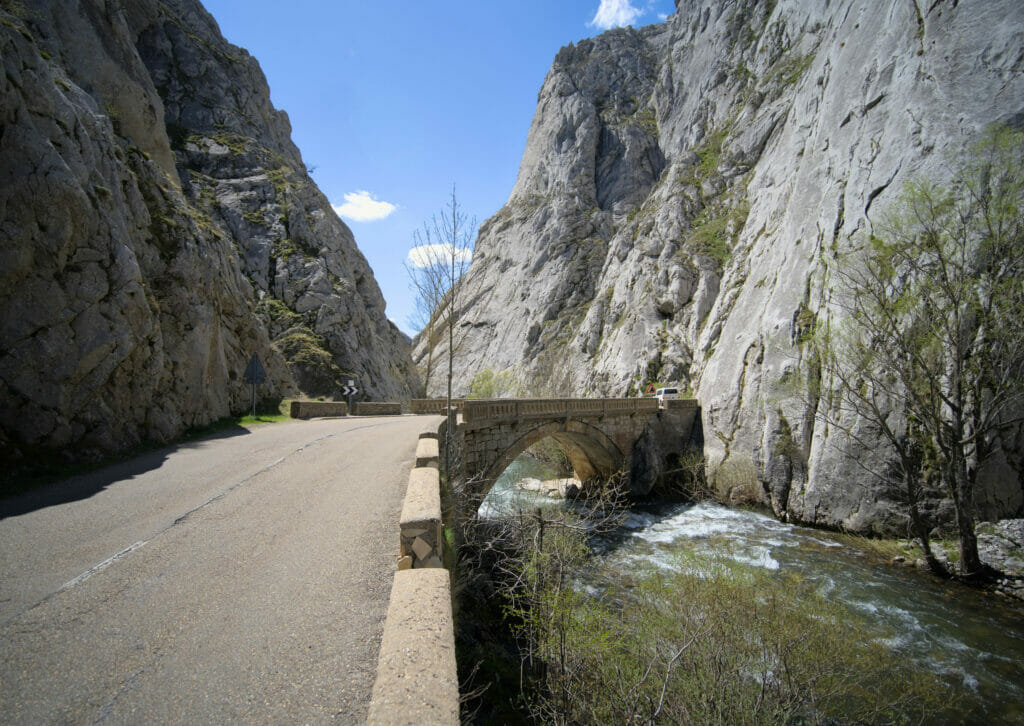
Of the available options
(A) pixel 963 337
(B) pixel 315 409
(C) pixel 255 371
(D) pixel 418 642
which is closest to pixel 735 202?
(A) pixel 963 337

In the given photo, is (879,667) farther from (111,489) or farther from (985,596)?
(111,489)

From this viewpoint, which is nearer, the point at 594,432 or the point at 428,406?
the point at 428,406

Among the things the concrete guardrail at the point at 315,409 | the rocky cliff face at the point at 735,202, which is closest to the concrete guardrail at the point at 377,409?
the concrete guardrail at the point at 315,409

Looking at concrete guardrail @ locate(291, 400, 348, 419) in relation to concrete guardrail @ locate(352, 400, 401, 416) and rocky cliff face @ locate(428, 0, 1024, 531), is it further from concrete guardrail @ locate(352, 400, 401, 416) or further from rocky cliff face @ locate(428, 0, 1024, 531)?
rocky cliff face @ locate(428, 0, 1024, 531)

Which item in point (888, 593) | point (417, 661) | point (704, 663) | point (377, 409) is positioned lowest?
point (888, 593)

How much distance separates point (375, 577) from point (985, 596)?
1550cm

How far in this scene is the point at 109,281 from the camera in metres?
9.48

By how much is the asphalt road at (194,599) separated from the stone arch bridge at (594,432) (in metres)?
9.79

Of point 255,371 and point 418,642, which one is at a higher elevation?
point 255,371

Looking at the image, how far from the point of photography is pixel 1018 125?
15562mm

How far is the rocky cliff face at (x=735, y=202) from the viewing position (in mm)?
17844

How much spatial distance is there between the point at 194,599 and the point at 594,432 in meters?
Answer: 20.6

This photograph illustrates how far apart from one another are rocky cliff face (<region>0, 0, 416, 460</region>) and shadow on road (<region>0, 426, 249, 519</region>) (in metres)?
0.72

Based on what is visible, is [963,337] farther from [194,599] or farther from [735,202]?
[735,202]
